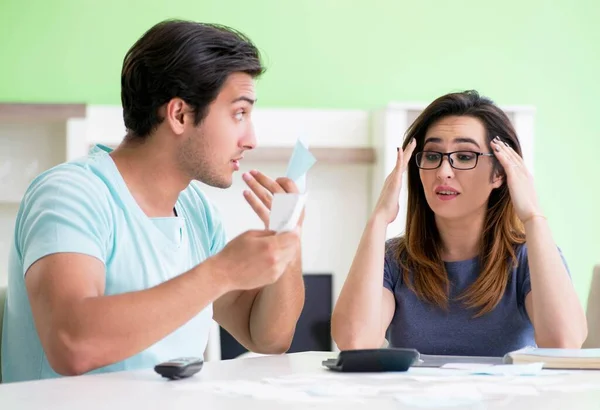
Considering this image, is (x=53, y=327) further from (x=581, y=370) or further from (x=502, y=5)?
(x=502, y=5)

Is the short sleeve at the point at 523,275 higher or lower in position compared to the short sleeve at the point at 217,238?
lower

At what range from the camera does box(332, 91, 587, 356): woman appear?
7.34 feet

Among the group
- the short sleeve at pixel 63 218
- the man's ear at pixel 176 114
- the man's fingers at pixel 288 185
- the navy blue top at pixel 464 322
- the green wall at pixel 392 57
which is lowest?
the navy blue top at pixel 464 322

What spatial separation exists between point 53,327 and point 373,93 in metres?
3.31

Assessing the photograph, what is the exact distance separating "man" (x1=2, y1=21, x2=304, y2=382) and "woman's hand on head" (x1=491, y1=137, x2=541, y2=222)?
677 mm

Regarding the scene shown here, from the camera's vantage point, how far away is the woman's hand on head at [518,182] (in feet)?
7.63

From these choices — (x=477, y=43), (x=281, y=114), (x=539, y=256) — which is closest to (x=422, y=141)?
(x=539, y=256)

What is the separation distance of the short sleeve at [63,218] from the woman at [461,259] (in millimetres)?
812

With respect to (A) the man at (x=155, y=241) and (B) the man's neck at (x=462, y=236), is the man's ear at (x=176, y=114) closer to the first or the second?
(A) the man at (x=155, y=241)

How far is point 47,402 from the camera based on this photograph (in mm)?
1281

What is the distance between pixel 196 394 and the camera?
4.48 feet

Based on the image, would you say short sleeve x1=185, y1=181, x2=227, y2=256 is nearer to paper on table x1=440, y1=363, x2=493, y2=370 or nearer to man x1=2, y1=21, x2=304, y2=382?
man x1=2, y1=21, x2=304, y2=382

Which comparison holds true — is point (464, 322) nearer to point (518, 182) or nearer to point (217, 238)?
point (518, 182)

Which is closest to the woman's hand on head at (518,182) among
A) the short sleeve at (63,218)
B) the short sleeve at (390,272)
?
the short sleeve at (390,272)
